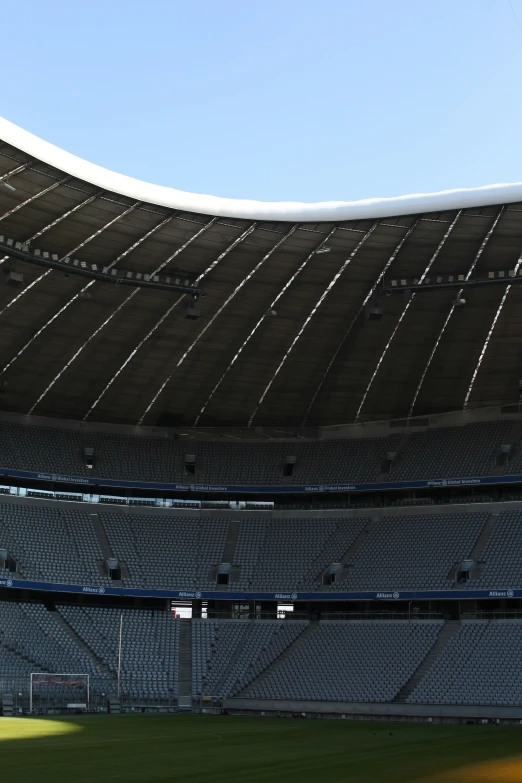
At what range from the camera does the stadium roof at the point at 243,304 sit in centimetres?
3722

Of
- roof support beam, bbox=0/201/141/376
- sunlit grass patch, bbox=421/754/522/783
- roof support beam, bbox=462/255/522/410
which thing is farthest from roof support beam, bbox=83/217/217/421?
sunlit grass patch, bbox=421/754/522/783

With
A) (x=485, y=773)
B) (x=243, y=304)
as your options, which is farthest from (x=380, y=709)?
(x=485, y=773)

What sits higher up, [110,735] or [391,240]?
[391,240]

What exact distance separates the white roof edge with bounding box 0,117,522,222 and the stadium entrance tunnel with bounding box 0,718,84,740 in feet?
59.2

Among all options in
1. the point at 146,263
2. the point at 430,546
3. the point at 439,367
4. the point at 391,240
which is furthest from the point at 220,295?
the point at 430,546

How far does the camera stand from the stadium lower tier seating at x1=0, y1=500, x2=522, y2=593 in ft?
171

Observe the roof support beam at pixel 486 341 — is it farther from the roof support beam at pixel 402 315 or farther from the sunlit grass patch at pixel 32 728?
the sunlit grass patch at pixel 32 728

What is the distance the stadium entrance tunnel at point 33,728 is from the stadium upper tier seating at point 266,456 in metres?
19.0

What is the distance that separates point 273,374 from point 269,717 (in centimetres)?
1805

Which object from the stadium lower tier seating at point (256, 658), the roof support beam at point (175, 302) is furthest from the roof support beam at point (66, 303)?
the stadium lower tier seating at point (256, 658)

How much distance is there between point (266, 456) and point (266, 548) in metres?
6.58

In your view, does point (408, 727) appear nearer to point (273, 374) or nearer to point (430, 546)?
point (430, 546)

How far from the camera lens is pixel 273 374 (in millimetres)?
55281

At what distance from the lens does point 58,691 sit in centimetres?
4538
